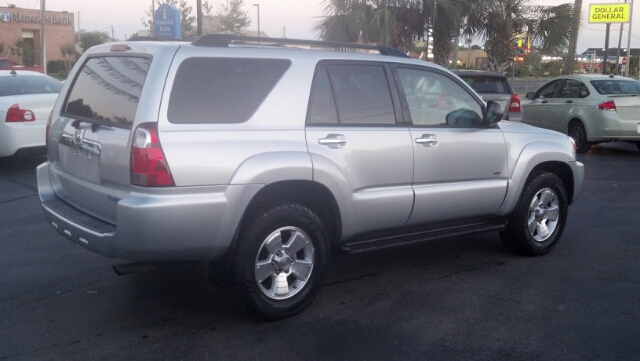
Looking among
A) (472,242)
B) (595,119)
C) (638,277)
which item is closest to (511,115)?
(595,119)

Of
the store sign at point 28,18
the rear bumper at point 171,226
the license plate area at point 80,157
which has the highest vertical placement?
the store sign at point 28,18

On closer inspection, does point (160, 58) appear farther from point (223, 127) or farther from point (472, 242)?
point (472, 242)

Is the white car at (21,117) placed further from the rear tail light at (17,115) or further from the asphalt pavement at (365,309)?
the asphalt pavement at (365,309)

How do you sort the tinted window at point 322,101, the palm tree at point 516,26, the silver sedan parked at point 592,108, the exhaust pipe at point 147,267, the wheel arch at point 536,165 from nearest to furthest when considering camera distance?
the exhaust pipe at point 147,267
the tinted window at point 322,101
the wheel arch at point 536,165
the silver sedan parked at point 592,108
the palm tree at point 516,26

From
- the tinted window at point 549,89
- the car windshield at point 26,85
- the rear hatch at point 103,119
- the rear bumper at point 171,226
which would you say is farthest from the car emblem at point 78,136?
the tinted window at point 549,89

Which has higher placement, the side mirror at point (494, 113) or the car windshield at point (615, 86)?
the car windshield at point (615, 86)

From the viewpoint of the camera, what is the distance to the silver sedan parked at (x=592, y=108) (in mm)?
13422

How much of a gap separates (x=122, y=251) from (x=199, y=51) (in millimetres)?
1372

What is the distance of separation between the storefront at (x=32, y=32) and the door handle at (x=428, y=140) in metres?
49.8

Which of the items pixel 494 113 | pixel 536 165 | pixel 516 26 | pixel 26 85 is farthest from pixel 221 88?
pixel 516 26

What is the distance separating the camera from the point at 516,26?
1942cm

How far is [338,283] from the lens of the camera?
568cm

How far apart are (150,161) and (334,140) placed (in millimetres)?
1364

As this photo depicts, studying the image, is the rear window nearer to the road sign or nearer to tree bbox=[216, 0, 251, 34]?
the road sign
